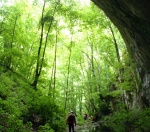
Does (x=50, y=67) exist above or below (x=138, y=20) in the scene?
above

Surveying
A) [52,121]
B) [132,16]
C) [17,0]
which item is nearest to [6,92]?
[52,121]

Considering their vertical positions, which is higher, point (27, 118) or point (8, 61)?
point (8, 61)

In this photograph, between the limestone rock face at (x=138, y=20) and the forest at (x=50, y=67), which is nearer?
the limestone rock face at (x=138, y=20)

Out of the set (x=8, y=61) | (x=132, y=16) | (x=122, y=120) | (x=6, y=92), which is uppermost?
(x=8, y=61)

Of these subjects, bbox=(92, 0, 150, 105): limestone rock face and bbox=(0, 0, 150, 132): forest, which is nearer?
bbox=(92, 0, 150, 105): limestone rock face

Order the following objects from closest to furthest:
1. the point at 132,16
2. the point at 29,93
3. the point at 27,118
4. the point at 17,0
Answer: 1. the point at 132,16
2. the point at 27,118
3. the point at 29,93
4. the point at 17,0

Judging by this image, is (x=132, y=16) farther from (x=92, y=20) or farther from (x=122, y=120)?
(x=92, y=20)

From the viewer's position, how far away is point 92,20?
66.1 ft

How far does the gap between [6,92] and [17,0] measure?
14.6 meters

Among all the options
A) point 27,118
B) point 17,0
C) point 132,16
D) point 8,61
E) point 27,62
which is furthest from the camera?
point 17,0

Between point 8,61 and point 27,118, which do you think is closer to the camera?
point 27,118

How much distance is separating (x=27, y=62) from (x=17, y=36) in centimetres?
283

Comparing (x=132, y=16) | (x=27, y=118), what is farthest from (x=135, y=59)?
(x=27, y=118)

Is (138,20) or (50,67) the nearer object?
(138,20)
